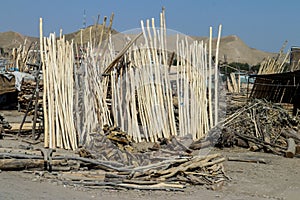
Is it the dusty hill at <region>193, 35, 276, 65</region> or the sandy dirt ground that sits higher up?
the dusty hill at <region>193, 35, 276, 65</region>

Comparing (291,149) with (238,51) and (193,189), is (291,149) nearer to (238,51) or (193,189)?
(193,189)

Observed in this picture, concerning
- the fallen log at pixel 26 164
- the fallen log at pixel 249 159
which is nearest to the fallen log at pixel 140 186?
the fallen log at pixel 26 164

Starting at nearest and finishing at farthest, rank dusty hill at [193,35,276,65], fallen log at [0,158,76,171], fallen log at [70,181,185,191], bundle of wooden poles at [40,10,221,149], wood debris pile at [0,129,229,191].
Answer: fallen log at [70,181,185,191] → wood debris pile at [0,129,229,191] → fallen log at [0,158,76,171] → bundle of wooden poles at [40,10,221,149] → dusty hill at [193,35,276,65]

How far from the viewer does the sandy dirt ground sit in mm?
5094

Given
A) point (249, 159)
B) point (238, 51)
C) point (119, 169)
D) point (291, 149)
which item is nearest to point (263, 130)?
point (291, 149)

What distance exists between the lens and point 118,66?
8.70 meters

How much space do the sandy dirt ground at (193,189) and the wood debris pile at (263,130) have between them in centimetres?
157

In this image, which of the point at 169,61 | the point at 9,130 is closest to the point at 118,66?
the point at 169,61

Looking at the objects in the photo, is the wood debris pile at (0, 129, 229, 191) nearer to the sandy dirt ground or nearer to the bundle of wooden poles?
the sandy dirt ground

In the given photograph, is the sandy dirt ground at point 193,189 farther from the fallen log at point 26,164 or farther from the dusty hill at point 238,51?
the dusty hill at point 238,51

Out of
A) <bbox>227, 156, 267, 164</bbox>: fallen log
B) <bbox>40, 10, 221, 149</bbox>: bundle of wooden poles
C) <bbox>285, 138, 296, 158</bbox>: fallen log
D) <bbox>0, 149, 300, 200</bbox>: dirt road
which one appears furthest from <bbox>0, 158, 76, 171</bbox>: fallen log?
<bbox>285, 138, 296, 158</bbox>: fallen log

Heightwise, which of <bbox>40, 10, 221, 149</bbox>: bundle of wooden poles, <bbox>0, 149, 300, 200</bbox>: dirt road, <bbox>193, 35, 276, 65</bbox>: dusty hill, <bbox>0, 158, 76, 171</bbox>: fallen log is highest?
<bbox>193, 35, 276, 65</bbox>: dusty hill

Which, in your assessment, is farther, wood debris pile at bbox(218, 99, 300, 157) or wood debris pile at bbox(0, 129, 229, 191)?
wood debris pile at bbox(218, 99, 300, 157)

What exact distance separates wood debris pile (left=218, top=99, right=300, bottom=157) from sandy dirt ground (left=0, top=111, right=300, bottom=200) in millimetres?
1569
